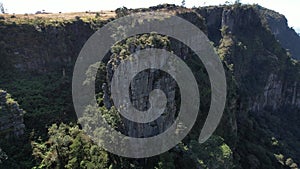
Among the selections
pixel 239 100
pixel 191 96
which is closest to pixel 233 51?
pixel 239 100

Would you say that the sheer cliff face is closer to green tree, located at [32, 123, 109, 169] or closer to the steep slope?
the steep slope

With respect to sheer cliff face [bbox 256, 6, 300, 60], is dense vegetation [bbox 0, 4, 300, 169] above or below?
below

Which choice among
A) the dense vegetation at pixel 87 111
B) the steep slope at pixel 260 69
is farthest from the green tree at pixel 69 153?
the steep slope at pixel 260 69

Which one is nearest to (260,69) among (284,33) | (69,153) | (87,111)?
(87,111)

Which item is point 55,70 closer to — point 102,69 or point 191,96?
point 102,69

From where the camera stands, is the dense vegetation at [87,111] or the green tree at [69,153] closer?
the green tree at [69,153]

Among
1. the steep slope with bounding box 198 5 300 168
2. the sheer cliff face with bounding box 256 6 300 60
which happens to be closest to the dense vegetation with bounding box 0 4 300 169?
the steep slope with bounding box 198 5 300 168

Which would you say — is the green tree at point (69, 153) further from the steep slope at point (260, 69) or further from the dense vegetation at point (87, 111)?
the steep slope at point (260, 69)

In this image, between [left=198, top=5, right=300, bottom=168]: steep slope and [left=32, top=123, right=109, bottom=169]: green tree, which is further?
[left=198, top=5, right=300, bottom=168]: steep slope
